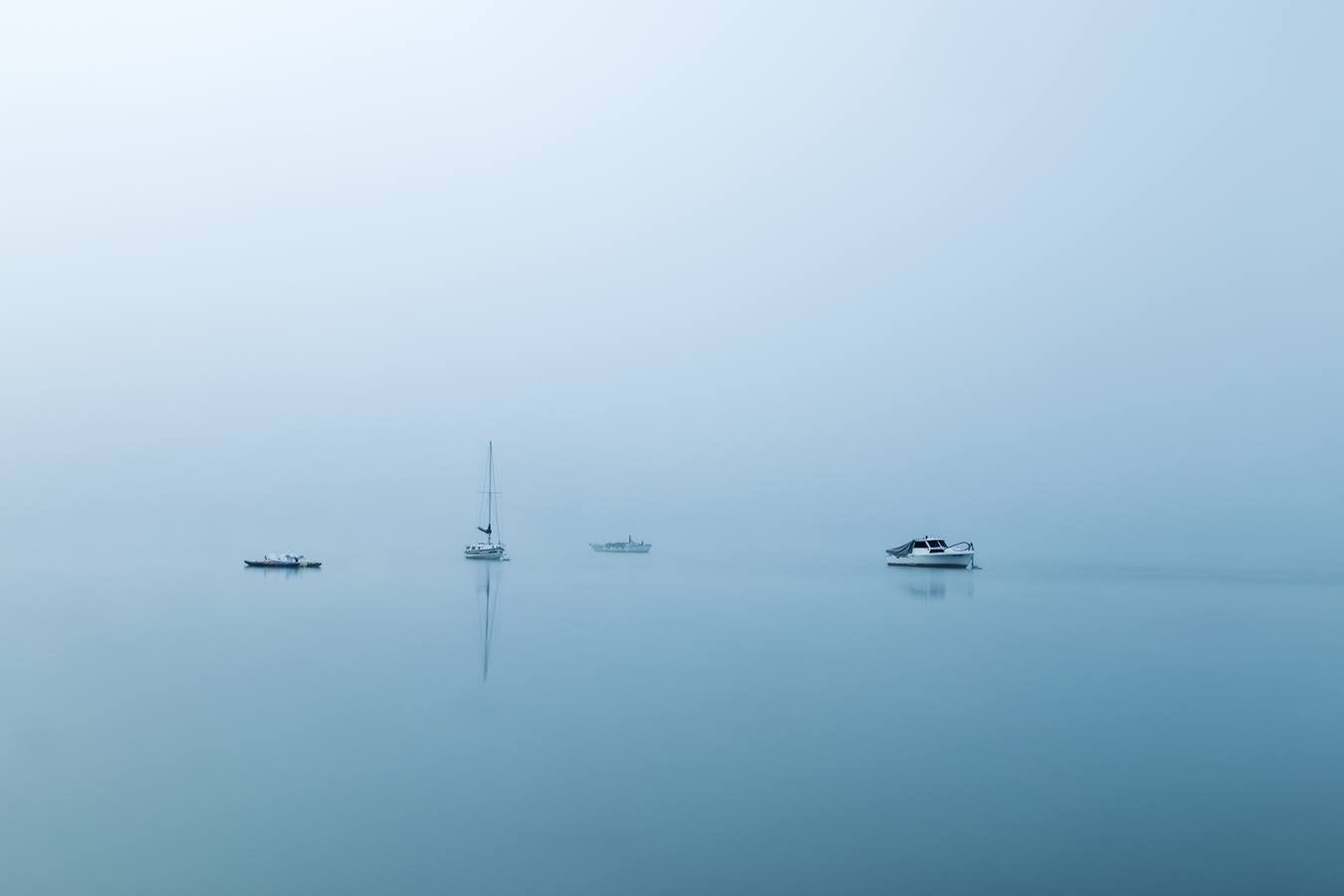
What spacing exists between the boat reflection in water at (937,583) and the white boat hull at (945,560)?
0.79 m

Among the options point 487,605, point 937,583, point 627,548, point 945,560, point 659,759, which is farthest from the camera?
point 627,548

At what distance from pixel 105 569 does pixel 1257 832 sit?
91.7 meters

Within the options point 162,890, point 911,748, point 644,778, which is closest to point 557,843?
point 644,778

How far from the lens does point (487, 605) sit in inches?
2116

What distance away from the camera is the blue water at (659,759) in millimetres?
13148

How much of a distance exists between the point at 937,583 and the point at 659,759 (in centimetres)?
5928

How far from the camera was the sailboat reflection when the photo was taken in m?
33.3

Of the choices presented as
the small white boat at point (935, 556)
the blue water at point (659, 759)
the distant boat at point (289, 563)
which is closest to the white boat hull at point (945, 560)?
the small white boat at point (935, 556)

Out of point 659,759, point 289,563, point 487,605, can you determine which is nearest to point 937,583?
point 487,605

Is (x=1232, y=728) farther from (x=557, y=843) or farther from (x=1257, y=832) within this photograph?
(x=557, y=843)

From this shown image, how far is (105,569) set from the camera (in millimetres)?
86875

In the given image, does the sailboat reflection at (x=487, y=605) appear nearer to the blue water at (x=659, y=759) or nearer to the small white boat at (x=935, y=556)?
the blue water at (x=659, y=759)

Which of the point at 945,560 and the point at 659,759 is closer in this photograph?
the point at 659,759

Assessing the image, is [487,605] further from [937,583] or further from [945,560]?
[945,560]
